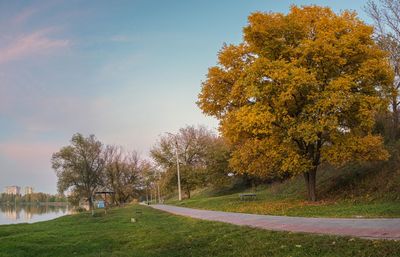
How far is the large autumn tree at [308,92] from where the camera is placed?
759 inches

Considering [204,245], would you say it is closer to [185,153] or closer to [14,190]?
[185,153]

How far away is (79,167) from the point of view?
71938 mm

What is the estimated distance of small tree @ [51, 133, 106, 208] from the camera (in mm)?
71312

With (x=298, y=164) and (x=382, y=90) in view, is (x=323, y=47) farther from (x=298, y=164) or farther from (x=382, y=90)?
(x=298, y=164)

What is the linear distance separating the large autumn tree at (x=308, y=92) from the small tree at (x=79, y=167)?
2143 inches

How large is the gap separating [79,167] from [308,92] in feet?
195

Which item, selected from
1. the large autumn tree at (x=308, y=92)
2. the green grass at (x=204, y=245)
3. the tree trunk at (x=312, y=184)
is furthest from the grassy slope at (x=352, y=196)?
the green grass at (x=204, y=245)

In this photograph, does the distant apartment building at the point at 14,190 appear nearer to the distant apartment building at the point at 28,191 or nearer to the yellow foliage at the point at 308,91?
the distant apartment building at the point at 28,191

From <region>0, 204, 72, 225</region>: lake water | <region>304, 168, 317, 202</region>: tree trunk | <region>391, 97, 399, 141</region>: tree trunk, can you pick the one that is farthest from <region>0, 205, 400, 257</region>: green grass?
<region>0, 204, 72, 225</region>: lake water

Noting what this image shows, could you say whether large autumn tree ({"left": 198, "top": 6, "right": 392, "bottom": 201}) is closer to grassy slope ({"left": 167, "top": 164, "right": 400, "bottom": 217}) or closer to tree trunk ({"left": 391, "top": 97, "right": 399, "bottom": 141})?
grassy slope ({"left": 167, "top": 164, "right": 400, "bottom": 217})

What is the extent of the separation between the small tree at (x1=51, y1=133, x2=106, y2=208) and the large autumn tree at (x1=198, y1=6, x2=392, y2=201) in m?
54.4

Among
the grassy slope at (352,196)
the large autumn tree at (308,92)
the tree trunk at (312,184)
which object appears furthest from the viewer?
the tree trunk at (312,184)

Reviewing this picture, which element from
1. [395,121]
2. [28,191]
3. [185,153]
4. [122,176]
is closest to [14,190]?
[28,191]

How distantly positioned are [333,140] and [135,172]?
68.5 metres
